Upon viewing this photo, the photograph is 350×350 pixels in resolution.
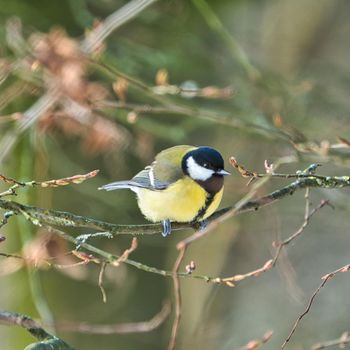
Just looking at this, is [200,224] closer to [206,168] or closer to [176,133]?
[206,168]

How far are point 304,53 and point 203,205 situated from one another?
11.8 feet

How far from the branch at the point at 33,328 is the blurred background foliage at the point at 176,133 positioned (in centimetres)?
111

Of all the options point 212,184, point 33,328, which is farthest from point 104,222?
point 212,184

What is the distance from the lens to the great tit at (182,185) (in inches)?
121

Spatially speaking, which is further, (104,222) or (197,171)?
(197,171)

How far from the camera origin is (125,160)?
5.00m

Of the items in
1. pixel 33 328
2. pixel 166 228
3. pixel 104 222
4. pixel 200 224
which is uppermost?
pixel 200 224

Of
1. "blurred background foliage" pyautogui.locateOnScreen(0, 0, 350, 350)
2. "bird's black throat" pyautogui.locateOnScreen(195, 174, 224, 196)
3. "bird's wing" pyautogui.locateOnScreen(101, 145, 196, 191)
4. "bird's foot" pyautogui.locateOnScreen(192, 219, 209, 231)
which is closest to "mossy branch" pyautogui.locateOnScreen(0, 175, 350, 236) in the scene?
"bird's foot" pyautogui.locateOnScreen(192, 219, 209, 231)

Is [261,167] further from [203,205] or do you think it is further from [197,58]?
[203,205]

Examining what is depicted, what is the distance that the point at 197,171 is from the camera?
322 cm

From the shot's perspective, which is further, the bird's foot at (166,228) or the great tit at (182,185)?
the great tit at (182,185)

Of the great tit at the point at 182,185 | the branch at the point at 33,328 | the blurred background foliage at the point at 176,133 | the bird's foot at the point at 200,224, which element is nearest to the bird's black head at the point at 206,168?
the great tit at the point at 182,185

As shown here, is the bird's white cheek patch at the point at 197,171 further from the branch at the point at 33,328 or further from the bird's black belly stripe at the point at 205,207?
the branch at the point at 33,328

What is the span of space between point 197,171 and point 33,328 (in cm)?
144
